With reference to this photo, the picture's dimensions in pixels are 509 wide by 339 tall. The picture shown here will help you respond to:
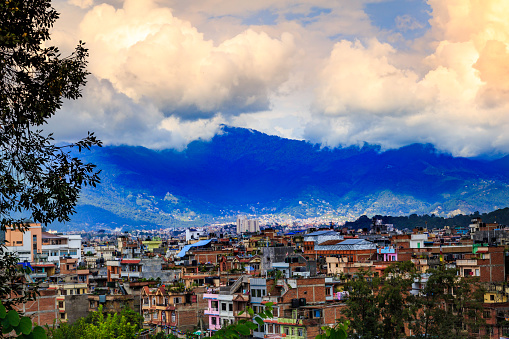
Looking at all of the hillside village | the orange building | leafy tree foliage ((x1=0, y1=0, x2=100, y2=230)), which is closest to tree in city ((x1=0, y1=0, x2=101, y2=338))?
leafy tree foliage ((x1=0, y1=0, x2=100, y2=230))

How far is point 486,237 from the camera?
9225 centimetres

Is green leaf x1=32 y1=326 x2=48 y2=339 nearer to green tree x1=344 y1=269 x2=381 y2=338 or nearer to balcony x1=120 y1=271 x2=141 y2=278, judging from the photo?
green tree x1=344 y1=269 x2=381 y2=338

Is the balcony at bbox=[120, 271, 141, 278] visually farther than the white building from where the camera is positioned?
No

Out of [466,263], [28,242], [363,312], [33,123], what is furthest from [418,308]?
[28,242]

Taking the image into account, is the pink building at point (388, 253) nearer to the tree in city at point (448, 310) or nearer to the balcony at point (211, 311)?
the balcony at point (211, 311)

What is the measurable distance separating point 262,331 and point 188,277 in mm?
18303

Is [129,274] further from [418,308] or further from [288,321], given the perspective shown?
[418,308]

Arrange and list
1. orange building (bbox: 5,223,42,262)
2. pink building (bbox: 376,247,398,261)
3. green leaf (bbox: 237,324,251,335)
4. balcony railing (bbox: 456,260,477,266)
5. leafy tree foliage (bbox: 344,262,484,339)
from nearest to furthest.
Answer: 1. green leaf (bbox: 237,324,251,335)
2. leafy tree foliage (bbox: 344,262,484,339)
3. balcony railing (bbox: 456,260,477,266)
4. pink building (bbox: 376,247,398,261)
5. orange building (bbox: 5,223,42,262)

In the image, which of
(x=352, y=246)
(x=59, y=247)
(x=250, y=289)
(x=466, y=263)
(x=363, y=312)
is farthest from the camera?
(x=59, y=247)

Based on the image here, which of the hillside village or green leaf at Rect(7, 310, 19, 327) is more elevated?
green leaf at Rect(7, 310, 19, 327)

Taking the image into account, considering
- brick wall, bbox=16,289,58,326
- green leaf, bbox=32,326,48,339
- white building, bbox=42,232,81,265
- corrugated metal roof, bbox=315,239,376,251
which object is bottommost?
brick wall, bbox=16,289,58,326

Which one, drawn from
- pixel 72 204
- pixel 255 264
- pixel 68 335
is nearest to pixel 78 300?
pixel 68 335

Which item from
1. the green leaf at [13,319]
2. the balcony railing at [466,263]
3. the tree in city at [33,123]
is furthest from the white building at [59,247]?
the green leaf at [13,319]

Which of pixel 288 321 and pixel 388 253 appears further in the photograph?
pixel 388 253
